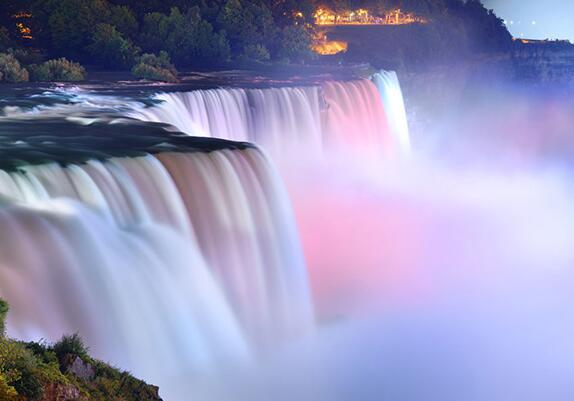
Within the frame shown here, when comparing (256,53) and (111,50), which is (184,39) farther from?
(111,50)

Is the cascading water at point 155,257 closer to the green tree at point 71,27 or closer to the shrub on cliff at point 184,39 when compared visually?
the green tree at point 71,27

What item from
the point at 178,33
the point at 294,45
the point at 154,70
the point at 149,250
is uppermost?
the point at 178,33

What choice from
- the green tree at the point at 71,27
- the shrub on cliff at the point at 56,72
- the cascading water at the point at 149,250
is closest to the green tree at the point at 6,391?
the cascading water at the point at 149,250

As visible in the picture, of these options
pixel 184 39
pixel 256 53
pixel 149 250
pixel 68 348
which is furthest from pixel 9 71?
pixel 68 348

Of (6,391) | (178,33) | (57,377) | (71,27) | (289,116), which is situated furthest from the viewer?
(178,33)

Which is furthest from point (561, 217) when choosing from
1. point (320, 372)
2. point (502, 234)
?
point (320, 372)
